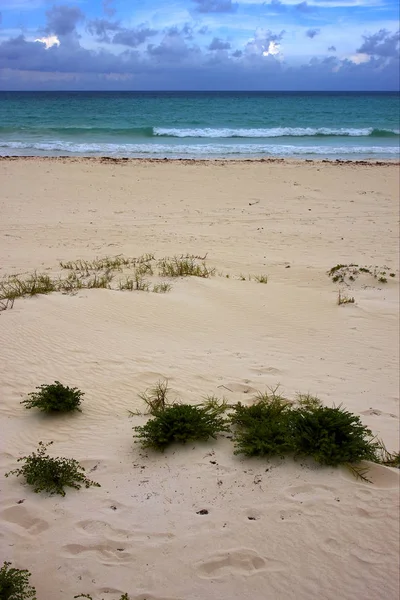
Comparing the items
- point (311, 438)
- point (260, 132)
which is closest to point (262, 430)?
point (311, 438)

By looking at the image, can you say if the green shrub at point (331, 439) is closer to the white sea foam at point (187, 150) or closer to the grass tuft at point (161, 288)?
the grass tuft at point (161, 288)

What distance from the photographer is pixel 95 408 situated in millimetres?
5062

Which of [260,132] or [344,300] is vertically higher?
[260,132]

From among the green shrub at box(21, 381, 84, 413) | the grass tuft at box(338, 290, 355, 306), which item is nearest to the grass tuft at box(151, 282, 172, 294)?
the grass tuft at box(338, 290, 355, 306)

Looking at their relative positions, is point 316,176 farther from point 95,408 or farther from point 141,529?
point 141,529

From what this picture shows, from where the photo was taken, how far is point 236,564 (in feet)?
10.8

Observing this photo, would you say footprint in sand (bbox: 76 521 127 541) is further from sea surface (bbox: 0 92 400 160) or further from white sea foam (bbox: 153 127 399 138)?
white sea foam (bbox: 153 127 399 138)

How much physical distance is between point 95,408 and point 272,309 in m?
3.73

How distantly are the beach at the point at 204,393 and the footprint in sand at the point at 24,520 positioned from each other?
0.04ft

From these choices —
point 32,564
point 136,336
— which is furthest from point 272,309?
point 32,564

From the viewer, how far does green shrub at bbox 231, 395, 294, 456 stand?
13.7 feet

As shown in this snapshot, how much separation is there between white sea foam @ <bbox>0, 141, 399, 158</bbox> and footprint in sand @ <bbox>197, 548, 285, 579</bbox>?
82.0ft

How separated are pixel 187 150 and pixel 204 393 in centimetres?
2566

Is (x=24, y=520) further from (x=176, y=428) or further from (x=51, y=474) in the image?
(x=176, y=428)
